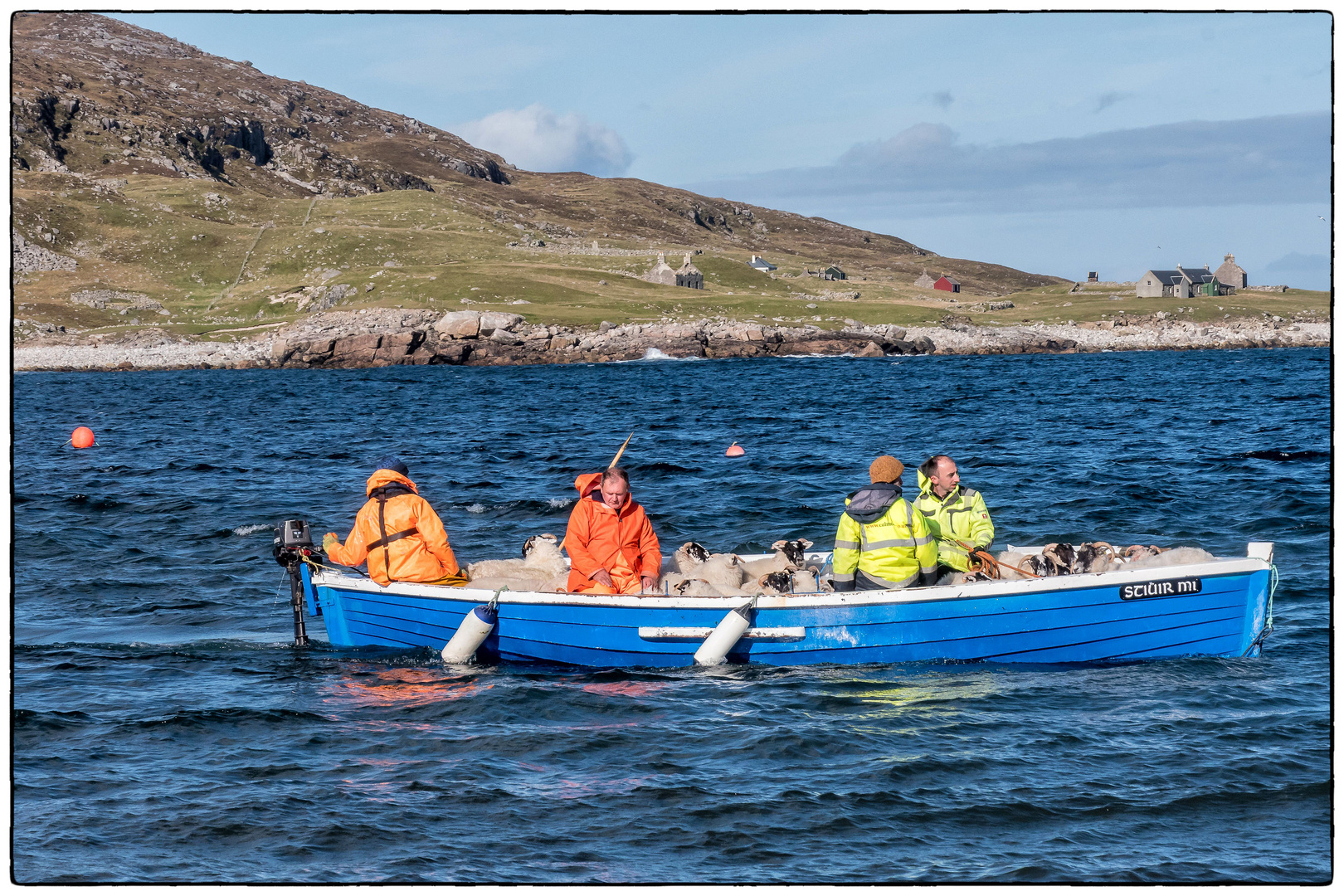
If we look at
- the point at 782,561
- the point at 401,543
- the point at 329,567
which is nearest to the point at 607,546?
the point at 782,561

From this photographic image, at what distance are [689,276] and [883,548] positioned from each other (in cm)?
14522

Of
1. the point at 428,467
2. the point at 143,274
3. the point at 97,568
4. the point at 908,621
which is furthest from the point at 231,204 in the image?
the point at 908,621

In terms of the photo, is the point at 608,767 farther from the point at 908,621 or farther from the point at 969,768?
the point at 908,621

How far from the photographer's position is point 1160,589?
1283 cm

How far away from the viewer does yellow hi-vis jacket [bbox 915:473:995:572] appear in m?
14.1

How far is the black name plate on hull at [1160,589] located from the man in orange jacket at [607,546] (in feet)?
16.6

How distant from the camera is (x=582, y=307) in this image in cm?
12488

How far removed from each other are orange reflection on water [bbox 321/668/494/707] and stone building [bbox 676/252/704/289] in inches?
5552

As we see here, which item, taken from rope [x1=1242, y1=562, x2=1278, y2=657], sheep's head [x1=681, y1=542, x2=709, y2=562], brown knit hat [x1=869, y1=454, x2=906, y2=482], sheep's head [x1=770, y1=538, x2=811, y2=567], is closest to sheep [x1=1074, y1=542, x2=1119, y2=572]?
rope [x1=1242, y1=562, x2=1278, y2=657]

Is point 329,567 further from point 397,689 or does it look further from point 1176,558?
point 1176,558

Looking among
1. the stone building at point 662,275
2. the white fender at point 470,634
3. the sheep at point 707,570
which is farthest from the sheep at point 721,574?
the stone building at point 662,275

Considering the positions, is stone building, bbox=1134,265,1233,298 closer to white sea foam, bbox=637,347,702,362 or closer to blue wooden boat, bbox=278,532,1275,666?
white sea foam, bbox=637,347,702,362

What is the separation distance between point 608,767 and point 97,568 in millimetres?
13620

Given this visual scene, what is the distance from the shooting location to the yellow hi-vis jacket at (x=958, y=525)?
14078 millimetres
